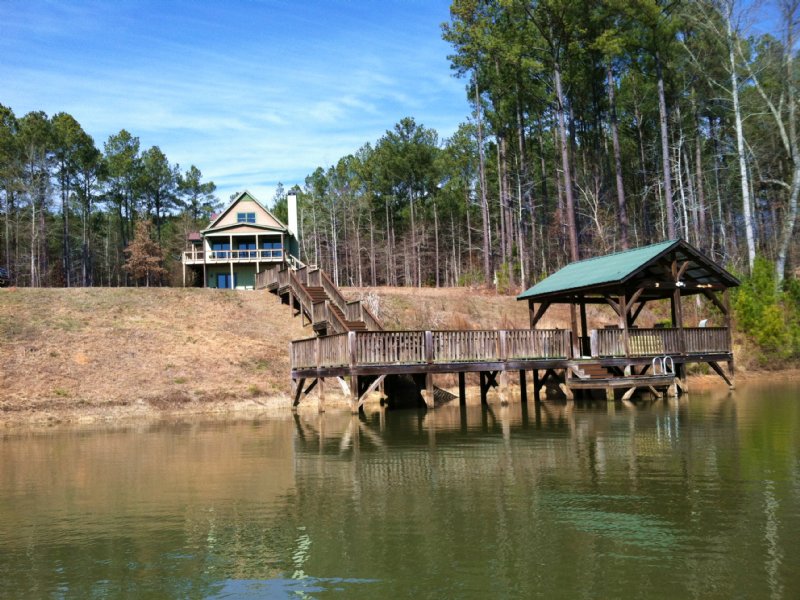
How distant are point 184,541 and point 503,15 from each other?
1625 inches

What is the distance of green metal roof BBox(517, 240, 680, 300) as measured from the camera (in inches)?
947

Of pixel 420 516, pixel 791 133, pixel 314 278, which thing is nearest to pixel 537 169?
pixel 791 133

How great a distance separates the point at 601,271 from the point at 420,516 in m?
19.0

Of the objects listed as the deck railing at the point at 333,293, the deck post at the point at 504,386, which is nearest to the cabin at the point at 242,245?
the deck railing at the point at 333,293

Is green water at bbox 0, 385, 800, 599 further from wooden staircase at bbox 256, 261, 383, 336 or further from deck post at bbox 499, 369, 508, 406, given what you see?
wooden staircase at bbox 256, 261, 383, 336

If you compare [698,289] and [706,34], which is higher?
[706,34]

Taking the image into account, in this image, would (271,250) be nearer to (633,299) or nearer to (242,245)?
(242,245)

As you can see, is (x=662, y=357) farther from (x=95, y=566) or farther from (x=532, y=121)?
(x=532, y=121)

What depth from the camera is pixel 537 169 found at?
57.6 m

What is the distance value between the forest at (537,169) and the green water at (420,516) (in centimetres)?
2470

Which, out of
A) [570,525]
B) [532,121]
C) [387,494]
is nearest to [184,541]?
[387,494]

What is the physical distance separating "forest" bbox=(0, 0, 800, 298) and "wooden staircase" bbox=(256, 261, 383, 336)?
535 inches

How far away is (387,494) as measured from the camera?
10.2m

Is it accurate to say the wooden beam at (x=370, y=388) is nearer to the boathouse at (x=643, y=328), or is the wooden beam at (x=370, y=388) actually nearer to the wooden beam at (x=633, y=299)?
the boathouse at (x=643, y=328)
